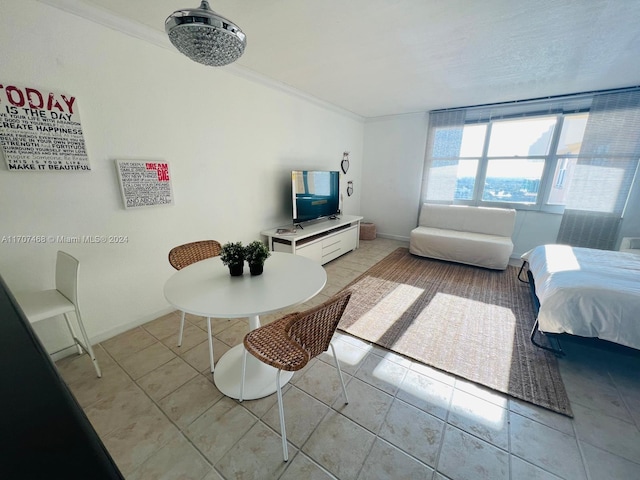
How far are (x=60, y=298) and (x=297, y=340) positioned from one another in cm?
164

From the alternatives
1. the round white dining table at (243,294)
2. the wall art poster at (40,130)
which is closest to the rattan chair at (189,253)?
the round white dining table at (243,294)

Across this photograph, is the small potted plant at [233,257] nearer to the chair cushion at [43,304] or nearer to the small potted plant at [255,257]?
the small potted plant at [255,257]

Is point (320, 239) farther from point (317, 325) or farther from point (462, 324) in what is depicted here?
point (317, 325)

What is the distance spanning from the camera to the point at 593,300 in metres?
1.74

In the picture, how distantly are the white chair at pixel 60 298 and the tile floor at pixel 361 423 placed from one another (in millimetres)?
461

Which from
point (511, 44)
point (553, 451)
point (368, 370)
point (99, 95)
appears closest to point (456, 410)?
point (553, 451)

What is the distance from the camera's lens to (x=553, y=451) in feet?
4.20

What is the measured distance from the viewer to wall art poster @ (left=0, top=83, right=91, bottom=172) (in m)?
1.50

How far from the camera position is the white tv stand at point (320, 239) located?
3084 millimetres

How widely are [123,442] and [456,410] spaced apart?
1830 millimetres

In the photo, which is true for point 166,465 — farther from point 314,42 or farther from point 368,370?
point 314,42

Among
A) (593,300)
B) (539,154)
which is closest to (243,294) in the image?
(593,300)

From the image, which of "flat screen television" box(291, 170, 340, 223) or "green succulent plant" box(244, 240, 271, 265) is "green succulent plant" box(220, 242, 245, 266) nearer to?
"green succulent plant" box(244, 240, 271, 265)

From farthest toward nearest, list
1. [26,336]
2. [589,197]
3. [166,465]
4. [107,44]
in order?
[589,197], [107,44], [166,465], [26,336]
